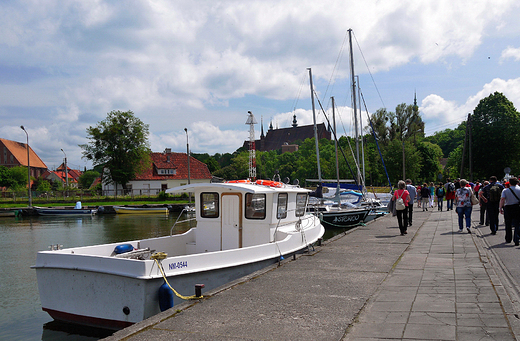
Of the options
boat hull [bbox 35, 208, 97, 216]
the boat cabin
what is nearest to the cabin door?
the boat cabin

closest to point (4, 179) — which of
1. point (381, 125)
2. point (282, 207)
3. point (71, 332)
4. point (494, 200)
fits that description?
point (381, 125)

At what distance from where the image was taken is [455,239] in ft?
40.1

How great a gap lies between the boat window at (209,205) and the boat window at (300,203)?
119 inches

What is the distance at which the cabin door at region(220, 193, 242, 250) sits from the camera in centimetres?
1078

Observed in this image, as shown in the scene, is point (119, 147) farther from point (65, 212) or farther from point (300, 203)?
point (300, 203)

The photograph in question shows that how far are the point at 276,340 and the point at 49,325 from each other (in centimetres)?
653

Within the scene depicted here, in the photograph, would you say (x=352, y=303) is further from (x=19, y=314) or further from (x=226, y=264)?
(x=19, y=314)

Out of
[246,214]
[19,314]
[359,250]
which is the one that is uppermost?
[246,214]

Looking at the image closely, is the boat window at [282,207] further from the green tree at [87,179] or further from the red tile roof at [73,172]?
the red tile roof at [73,172]

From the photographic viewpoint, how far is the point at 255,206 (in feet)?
35.6

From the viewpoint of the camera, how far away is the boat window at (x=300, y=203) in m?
13.0

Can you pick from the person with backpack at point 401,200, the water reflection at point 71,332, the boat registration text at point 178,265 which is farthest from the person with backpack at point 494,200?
the water reflection at point 71,332

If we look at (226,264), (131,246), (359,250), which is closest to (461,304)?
(226,264)

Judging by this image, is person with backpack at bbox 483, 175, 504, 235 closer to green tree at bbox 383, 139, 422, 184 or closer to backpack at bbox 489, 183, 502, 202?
backpack at bbox 489, 183, 502, 202
